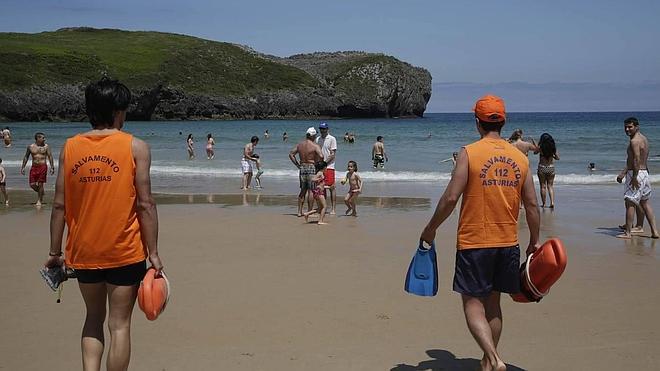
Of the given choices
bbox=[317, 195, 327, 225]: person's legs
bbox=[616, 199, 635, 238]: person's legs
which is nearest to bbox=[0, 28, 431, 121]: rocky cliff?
bbox=[317, 195, 327, 225]: person's legs

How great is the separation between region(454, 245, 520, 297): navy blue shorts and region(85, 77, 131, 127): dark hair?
6.96 feet

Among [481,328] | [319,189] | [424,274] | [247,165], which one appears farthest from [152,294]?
Answer: [247,165]

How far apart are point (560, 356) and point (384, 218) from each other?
22.9 feet

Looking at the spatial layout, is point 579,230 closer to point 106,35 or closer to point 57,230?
point 57,230

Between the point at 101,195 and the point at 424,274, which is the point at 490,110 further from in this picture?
the point at 101,195

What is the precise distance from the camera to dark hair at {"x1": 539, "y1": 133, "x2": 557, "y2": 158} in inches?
515

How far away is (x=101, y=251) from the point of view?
3.54 m

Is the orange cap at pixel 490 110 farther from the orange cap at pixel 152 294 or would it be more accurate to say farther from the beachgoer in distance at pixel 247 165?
the beachgoer in distance at pixel 247 165

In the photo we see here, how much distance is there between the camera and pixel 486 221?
405cm

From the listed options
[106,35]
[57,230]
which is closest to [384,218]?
[57,230]

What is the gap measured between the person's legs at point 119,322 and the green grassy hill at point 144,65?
8694cm

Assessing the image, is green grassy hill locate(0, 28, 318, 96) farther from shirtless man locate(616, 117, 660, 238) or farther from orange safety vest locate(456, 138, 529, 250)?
orange safety vest locate(456, 138, 529, 250)

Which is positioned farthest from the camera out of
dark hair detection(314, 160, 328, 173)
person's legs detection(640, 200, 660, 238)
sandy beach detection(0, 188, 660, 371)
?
dark hair detection(314, 160, 328, 173)

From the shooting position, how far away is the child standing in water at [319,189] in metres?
11.2
